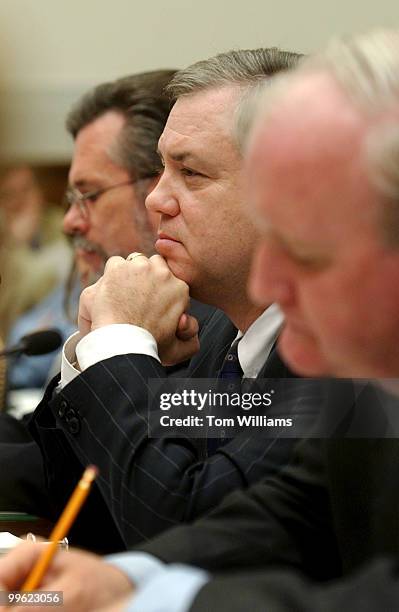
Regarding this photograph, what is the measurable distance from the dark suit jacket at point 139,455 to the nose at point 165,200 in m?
0.30

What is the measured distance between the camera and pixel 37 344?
2.08 meters

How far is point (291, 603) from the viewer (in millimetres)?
867

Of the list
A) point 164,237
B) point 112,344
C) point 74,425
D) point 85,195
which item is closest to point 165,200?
point 164,237

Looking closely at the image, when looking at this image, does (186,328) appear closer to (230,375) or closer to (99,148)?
(230,375)

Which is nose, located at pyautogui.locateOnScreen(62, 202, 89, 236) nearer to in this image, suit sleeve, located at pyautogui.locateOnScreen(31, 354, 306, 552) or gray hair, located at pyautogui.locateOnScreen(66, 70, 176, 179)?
gray hair, located at pyautogui.locateOnScreen(66, 70, 176, 179)

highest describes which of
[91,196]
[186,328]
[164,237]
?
[164,237]

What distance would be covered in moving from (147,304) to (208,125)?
0.30 metres

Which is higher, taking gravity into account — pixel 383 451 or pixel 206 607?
pixel 206 607

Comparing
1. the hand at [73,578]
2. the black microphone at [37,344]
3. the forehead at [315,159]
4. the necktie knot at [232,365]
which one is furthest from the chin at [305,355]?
the black microphone at [37,344]

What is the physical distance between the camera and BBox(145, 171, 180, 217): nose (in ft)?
6.00

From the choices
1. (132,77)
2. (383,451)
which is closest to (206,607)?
(383,451)

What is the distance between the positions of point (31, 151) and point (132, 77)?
733mm

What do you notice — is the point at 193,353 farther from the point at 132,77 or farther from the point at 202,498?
the point at 132,77

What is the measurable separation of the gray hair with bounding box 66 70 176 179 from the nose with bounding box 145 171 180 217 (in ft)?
2.40
